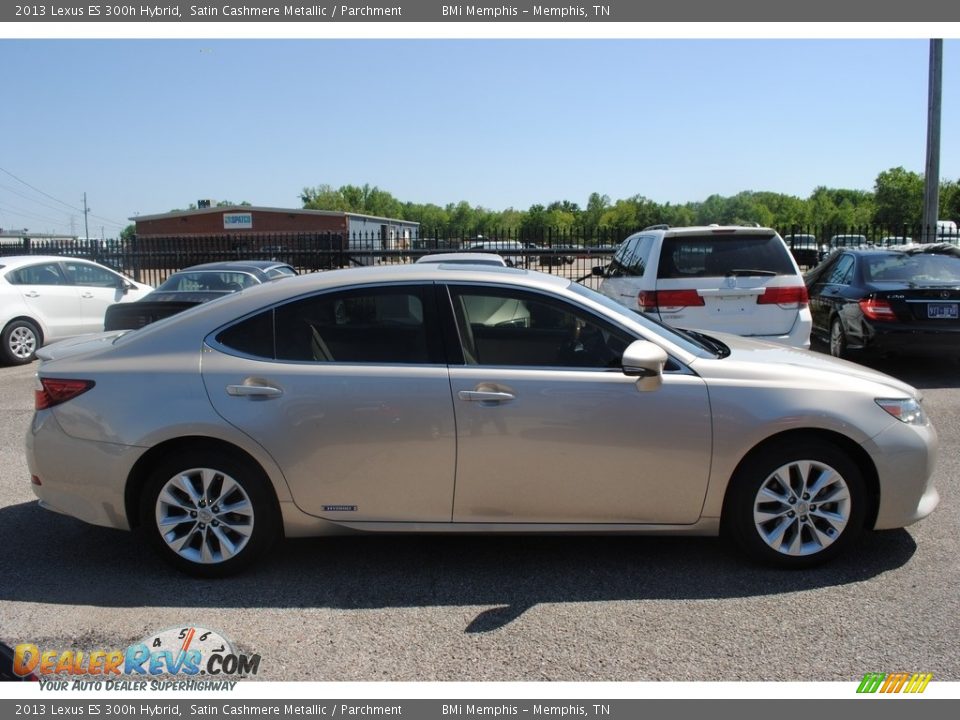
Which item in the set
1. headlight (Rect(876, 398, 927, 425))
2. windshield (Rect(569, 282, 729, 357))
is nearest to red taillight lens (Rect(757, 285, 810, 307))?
windshield (Rect(569, 282, 729, 357))

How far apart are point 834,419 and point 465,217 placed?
124551 millimetres

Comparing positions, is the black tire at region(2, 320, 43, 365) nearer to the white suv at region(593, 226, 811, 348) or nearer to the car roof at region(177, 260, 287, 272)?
the car roof at region(177, 260, 287, 272)

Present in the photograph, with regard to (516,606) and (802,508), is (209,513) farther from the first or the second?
(802,508)

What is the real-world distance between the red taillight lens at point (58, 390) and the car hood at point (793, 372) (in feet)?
10.4

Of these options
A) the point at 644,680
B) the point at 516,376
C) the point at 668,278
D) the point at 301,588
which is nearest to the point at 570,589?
the point at 644,680

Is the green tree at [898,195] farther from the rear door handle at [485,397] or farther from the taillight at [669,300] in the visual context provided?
the rear door handle at [485,397]

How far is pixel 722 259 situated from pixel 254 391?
18.4 feet

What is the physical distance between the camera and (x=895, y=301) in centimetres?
902

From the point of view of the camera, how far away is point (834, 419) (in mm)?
3992

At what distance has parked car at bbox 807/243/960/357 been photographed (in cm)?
890

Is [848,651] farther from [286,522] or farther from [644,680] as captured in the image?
[286,522]

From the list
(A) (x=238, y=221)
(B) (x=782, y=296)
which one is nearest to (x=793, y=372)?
(B) (x=782, y=296)

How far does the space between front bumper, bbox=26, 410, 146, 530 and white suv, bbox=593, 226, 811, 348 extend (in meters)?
5.49

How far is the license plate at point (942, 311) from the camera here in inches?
350
